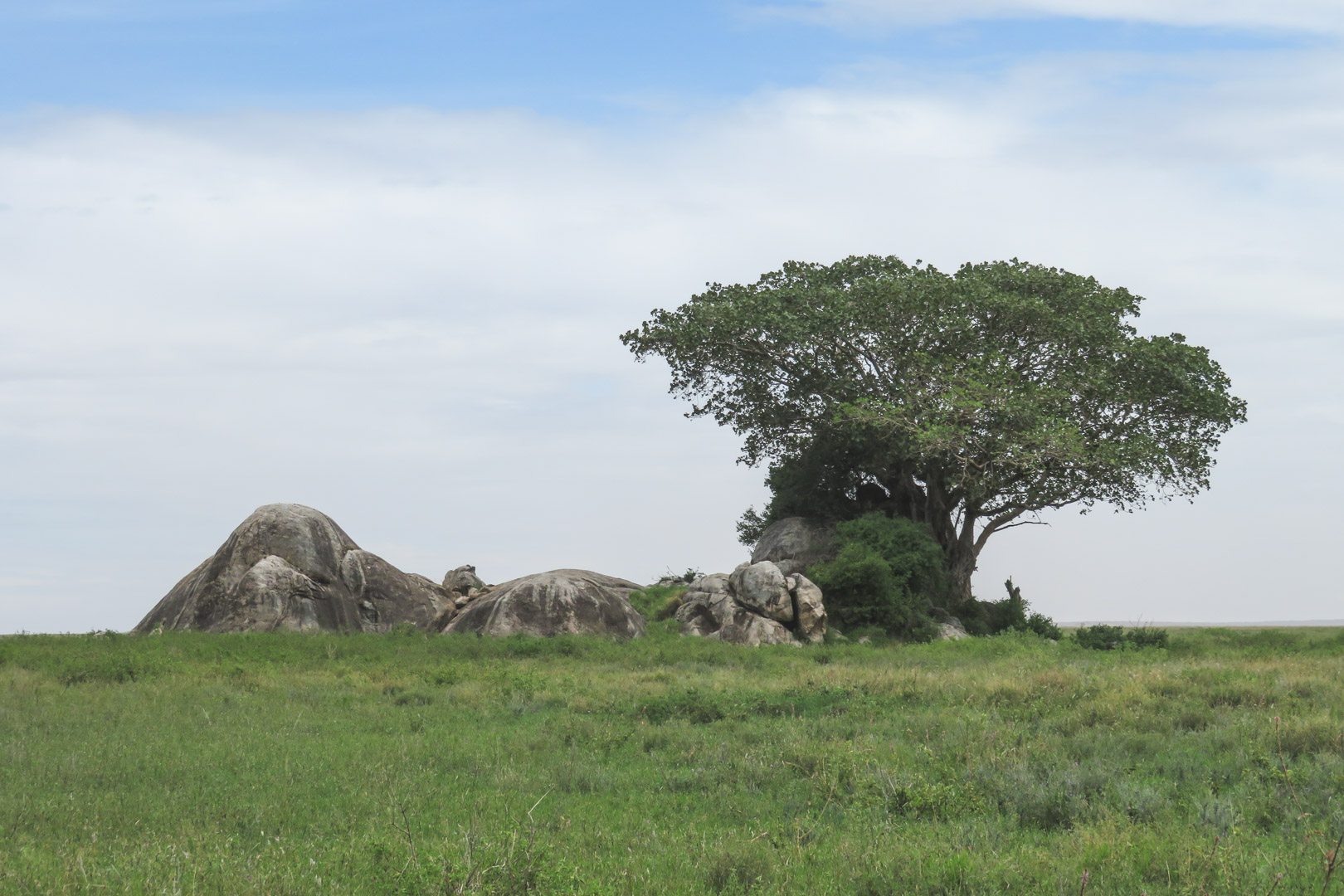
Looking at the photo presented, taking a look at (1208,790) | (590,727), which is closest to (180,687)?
(590,727)

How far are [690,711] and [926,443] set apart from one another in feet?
71.0

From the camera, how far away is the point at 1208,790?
34.5 ft

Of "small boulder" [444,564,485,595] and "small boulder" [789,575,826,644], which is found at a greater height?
"small boulder" [444,564,485,595]

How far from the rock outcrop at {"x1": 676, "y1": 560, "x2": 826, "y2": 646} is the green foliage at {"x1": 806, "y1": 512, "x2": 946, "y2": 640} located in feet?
6.56

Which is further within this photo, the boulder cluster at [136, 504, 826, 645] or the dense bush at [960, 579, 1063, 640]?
the dense bush at [960, 579, 1063, 640]

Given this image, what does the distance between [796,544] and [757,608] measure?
9.35 m

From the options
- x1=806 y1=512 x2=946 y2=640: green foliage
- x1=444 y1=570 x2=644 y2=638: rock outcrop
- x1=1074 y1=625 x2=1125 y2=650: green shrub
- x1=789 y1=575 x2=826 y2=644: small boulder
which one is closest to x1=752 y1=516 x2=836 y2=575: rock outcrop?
x1=806 y1=512 x2=946 y2=640: green foliage

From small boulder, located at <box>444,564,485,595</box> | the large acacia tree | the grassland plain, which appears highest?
the large acacia tree

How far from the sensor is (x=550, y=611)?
1197 inches

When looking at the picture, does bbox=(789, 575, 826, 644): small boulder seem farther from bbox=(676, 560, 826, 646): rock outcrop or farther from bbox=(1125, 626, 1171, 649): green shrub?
bbox=(1125, 626, 1171, 649): green shrub

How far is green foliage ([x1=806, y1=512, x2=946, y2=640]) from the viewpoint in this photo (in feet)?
118

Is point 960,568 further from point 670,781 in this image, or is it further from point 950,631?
point 670,781

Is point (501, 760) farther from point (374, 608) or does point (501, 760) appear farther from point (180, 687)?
point (374, 608)

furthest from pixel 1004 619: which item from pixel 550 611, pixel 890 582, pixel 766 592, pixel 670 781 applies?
pixel 670 781
